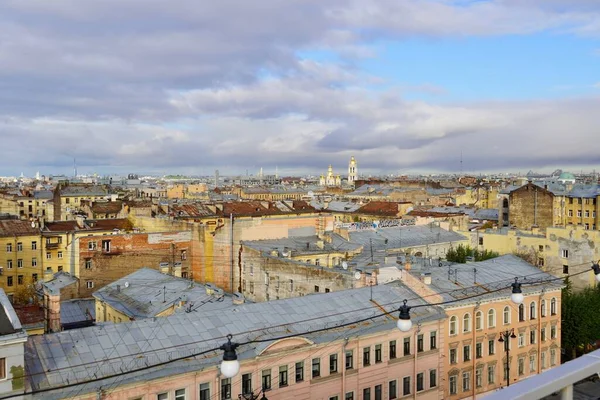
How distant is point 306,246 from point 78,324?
19.5 metres

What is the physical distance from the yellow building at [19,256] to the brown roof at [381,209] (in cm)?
4832

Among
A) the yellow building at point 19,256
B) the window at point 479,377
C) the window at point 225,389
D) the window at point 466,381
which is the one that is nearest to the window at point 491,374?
the window at point 479,377

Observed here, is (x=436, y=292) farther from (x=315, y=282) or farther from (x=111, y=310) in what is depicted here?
(x=111, y=310)

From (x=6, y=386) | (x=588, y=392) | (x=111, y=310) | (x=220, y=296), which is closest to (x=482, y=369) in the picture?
(x=220, y=296)

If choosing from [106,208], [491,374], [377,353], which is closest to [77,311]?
[377,353]

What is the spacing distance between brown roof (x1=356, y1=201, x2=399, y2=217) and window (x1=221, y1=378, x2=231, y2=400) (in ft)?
213

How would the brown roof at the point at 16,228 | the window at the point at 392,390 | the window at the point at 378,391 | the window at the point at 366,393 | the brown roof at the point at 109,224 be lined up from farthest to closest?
the brown roof at the point at 109,224, the brown roof at the point at 16,228, the window at the point at 392,390, the window at the point at 378,391, the window at the point at 366,393

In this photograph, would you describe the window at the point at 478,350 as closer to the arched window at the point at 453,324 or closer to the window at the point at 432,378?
the arched window at the point at 453,324

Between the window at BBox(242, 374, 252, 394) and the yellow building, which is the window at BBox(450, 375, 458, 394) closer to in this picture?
the window at BBox(242, 374, 252, 394)

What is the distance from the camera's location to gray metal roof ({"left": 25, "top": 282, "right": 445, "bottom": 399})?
17.3 metres

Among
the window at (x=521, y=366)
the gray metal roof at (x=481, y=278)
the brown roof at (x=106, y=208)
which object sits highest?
the brown roof at (x=106, y=208)

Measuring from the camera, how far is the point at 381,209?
3381 inches

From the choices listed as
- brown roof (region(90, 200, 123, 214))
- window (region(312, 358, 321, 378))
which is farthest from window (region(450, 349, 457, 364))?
brown roof (region(90, 200, 123, 214))

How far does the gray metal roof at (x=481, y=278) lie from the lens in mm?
28702
